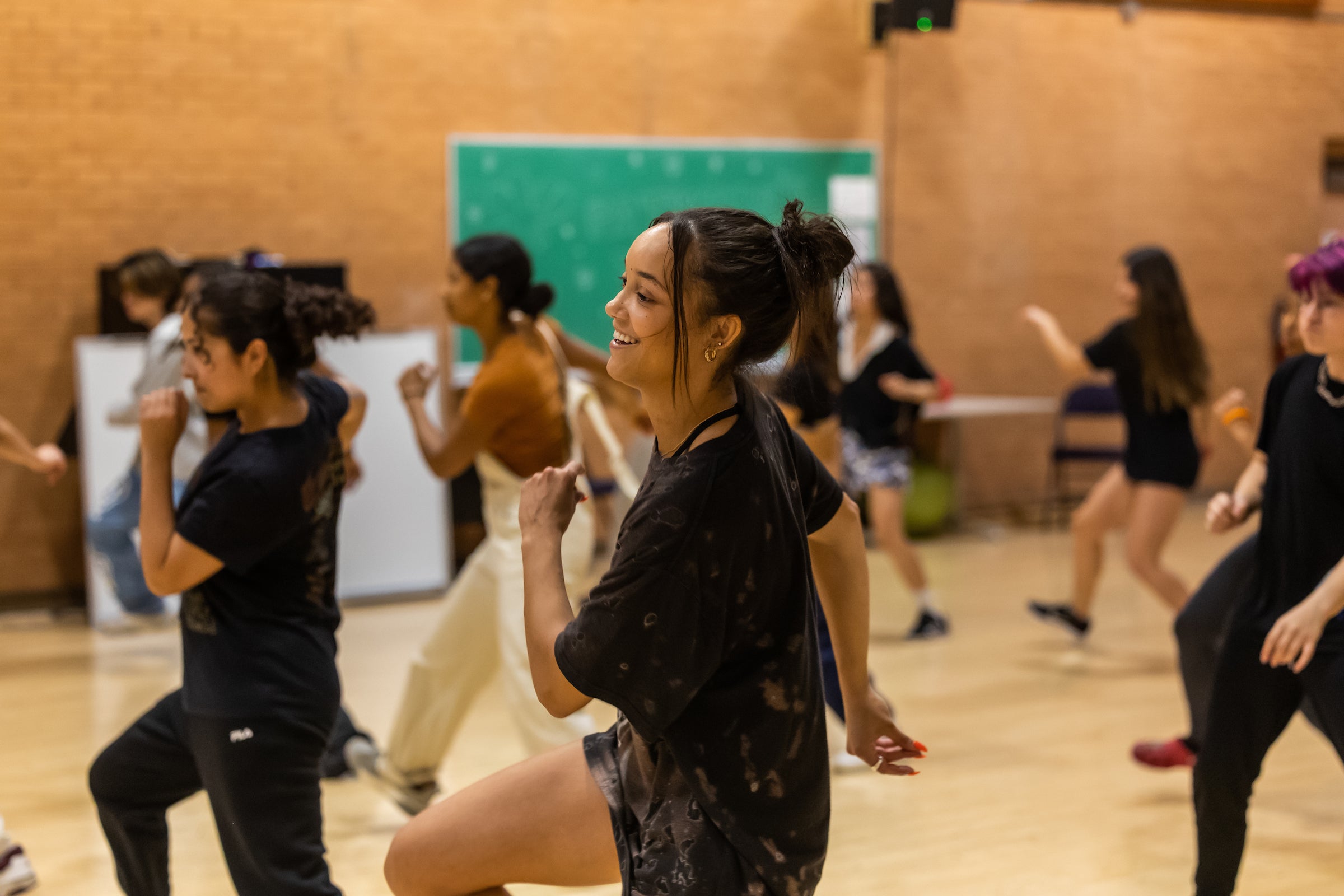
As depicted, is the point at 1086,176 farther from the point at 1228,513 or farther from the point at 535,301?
the point at 1228,513

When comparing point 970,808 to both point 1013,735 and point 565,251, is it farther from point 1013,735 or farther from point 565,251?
point 565,251

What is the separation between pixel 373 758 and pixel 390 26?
4.36 meters

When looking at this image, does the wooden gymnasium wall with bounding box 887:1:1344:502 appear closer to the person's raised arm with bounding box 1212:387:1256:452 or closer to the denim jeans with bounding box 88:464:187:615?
the denim jeans with bounding box 88:464:187:615

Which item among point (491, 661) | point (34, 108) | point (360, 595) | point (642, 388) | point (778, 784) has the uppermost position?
point (34, 108)

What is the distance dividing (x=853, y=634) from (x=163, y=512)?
1.21 metres

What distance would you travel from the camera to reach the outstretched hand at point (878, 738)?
6.59ft

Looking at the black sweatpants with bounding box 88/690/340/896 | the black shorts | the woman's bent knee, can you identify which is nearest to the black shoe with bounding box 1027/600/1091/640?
the black shorts

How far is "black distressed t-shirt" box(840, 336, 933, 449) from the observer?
5883 mm

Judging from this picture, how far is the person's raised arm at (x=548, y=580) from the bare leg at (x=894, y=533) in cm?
413

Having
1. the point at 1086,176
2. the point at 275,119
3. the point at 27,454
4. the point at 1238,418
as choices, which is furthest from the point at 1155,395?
the point at 275,119

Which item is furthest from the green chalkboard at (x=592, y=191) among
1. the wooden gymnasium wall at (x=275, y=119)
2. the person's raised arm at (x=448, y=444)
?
the person's raised arm at (x=448, y=444)

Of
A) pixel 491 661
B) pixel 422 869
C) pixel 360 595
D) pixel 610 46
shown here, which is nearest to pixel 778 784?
pixel 422 869

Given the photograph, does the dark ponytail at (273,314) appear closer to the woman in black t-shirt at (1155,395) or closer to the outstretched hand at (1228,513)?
the outstretched hand at (1228,513)

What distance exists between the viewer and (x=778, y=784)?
5.70ft
